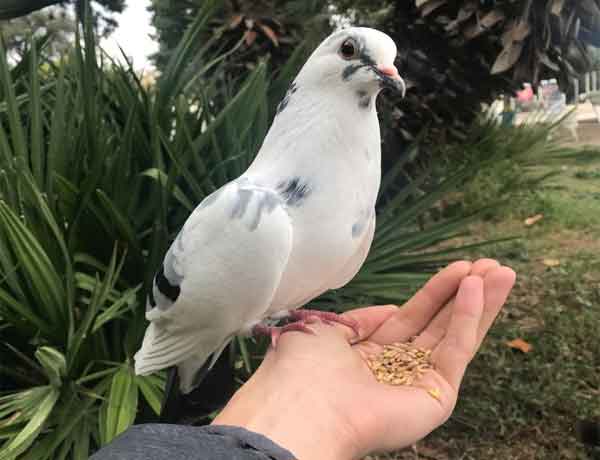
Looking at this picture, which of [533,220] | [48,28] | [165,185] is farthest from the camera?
[533,220]

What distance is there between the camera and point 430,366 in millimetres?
807

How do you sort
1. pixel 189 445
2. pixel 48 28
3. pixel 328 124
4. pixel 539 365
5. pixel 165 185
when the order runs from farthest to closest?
1. pixel 48 28
2. pixel 539 365
3. pixel 165 185
4. pixel 328 124
5. pixel 189 445

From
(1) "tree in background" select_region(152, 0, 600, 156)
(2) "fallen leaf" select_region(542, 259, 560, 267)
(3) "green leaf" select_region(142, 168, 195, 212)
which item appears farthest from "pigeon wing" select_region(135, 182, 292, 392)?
(2) "fallen leaf" select_region(542, 259, 560, 267)

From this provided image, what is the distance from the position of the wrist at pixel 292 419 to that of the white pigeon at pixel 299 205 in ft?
0.31

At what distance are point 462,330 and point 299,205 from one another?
1.02ft

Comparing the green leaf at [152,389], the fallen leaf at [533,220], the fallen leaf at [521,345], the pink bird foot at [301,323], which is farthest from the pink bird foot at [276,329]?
the fallen leaf at [533,220]

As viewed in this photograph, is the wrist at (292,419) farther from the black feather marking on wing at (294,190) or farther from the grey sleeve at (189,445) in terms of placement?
the black feather marking on wing at (294,190)

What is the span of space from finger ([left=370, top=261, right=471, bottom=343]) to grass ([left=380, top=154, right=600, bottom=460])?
573 mm

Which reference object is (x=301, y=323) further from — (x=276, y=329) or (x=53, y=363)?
(x=53, y=363)

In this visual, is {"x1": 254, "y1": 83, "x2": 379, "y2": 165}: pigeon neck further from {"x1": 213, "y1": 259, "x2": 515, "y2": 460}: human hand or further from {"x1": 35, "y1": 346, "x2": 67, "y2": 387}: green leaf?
{"x1": 35, "y1": 346, "x2": 67, "y2": 387}: green leaf

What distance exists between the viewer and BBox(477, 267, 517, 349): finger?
2.55 feet

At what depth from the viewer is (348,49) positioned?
628mm

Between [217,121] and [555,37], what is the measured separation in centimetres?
86

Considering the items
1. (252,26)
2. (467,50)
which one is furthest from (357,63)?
(252,26)
